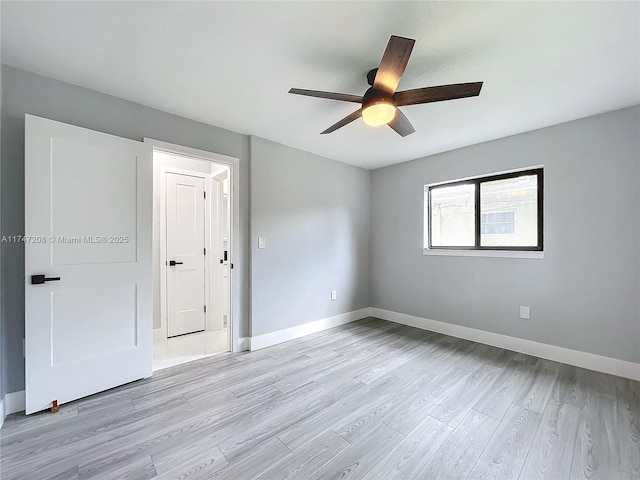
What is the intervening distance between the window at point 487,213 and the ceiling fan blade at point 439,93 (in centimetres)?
196

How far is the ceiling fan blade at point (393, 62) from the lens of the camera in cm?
130

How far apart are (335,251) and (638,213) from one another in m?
3.01

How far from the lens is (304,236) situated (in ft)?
11.6

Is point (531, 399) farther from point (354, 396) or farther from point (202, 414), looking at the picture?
point (202, 414)

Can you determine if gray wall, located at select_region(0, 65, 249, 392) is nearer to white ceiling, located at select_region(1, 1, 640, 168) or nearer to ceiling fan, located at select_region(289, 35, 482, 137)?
white ceiling, located at select_region(1, 1, 640, 168)

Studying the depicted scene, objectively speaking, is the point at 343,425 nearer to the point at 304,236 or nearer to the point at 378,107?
the point at 378,107

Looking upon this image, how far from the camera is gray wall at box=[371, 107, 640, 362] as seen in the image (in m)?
2.38

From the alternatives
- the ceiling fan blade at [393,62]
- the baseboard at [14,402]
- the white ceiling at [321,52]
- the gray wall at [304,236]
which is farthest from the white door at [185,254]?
the ceiling fan blade at [393,62]

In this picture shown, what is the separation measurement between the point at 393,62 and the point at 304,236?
7.72 feet

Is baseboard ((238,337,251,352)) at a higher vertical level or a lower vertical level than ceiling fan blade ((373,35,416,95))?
lower

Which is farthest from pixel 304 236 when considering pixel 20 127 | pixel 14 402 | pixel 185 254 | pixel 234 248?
pixel 14 402

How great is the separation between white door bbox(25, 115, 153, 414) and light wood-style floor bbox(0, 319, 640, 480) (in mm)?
252

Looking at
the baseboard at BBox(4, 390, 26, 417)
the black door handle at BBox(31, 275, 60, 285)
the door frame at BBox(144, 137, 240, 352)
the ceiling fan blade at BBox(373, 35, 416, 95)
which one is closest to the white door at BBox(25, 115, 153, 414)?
the black door handle at BBox(31, 275, 60, 285)

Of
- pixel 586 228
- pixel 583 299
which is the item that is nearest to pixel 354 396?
pixel 583 299
